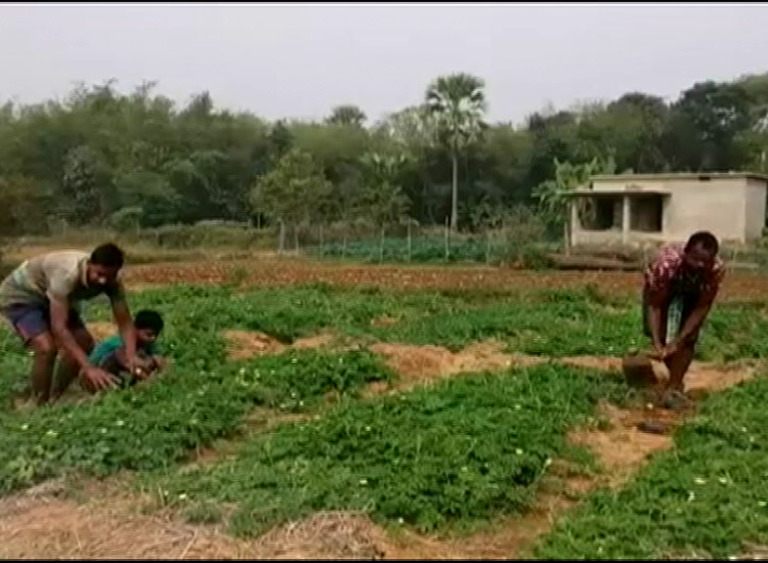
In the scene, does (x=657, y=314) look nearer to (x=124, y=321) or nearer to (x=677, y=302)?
(x=677, y=302)

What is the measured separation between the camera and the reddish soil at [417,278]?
616 inches

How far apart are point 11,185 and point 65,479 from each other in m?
18.1

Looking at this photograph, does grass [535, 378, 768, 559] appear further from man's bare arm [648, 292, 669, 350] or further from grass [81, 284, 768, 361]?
grass [81, 284, 768, 361]

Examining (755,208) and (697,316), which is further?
(755,208)

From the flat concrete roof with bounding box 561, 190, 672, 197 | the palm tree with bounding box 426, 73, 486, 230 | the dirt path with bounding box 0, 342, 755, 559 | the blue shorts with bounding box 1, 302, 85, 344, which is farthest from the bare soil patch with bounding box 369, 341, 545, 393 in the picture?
the palm tree with bounding box 426, 73, 486, 230

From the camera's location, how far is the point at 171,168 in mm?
36125

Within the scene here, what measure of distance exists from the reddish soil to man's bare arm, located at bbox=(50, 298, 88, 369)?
909cm

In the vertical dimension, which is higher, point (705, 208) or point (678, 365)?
point (705, 208)

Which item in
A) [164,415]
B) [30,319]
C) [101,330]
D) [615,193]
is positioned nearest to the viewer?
[164,415]

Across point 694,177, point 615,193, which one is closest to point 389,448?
point 694,177

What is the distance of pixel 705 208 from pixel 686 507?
2774 centimetres

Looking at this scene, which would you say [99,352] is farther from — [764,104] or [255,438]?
[764,104]

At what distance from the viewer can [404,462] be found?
4840 millimetres

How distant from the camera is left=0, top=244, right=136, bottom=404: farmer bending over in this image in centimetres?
618
